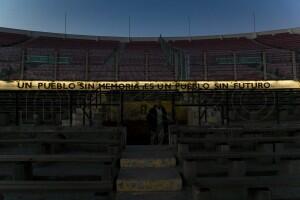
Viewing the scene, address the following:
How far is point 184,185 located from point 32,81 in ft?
30.1

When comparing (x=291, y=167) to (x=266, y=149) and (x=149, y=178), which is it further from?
(x=149, y=178)

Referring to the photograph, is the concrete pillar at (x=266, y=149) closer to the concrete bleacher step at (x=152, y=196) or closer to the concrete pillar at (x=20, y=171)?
the concrete bleacher step at (x=152, y=196)

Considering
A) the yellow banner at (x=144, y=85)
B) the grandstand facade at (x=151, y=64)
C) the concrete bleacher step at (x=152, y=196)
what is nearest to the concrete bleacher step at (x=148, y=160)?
the concrete bleacher step at (x=152, y=196)

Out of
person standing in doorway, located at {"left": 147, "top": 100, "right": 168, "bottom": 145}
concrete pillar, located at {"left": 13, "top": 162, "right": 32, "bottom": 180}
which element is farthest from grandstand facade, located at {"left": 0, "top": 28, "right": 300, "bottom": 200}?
person standing in doorway, located at {"left": 147, "top": 100, "right": 168, "bottom": 145}

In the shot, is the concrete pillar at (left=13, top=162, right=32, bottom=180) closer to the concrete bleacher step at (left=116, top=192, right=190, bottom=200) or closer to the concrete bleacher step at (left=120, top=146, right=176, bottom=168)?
the concrete bleacher step at (left=116, top=192, right=190, bottom=200)

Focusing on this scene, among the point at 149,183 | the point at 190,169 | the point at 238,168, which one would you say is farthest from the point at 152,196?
the point at 238,168

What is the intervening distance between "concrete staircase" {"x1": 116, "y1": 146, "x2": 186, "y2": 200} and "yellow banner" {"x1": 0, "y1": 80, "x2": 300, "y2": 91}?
20.8 ft

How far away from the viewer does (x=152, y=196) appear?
195 inches

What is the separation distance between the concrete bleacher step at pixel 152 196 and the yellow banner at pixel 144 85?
7.81 meters

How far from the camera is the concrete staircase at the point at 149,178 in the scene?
5066 mm

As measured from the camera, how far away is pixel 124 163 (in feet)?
20.7

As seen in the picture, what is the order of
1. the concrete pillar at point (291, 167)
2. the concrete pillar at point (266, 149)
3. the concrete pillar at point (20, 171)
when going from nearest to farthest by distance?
1. the concrete pillar at point (20, 171)
2. the concrete pillar at point (291, 167)
3. the concrete pillar at point (266, 149)

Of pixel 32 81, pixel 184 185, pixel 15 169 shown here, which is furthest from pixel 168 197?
pixel 32 81

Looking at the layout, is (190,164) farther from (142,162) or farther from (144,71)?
(144,71)
